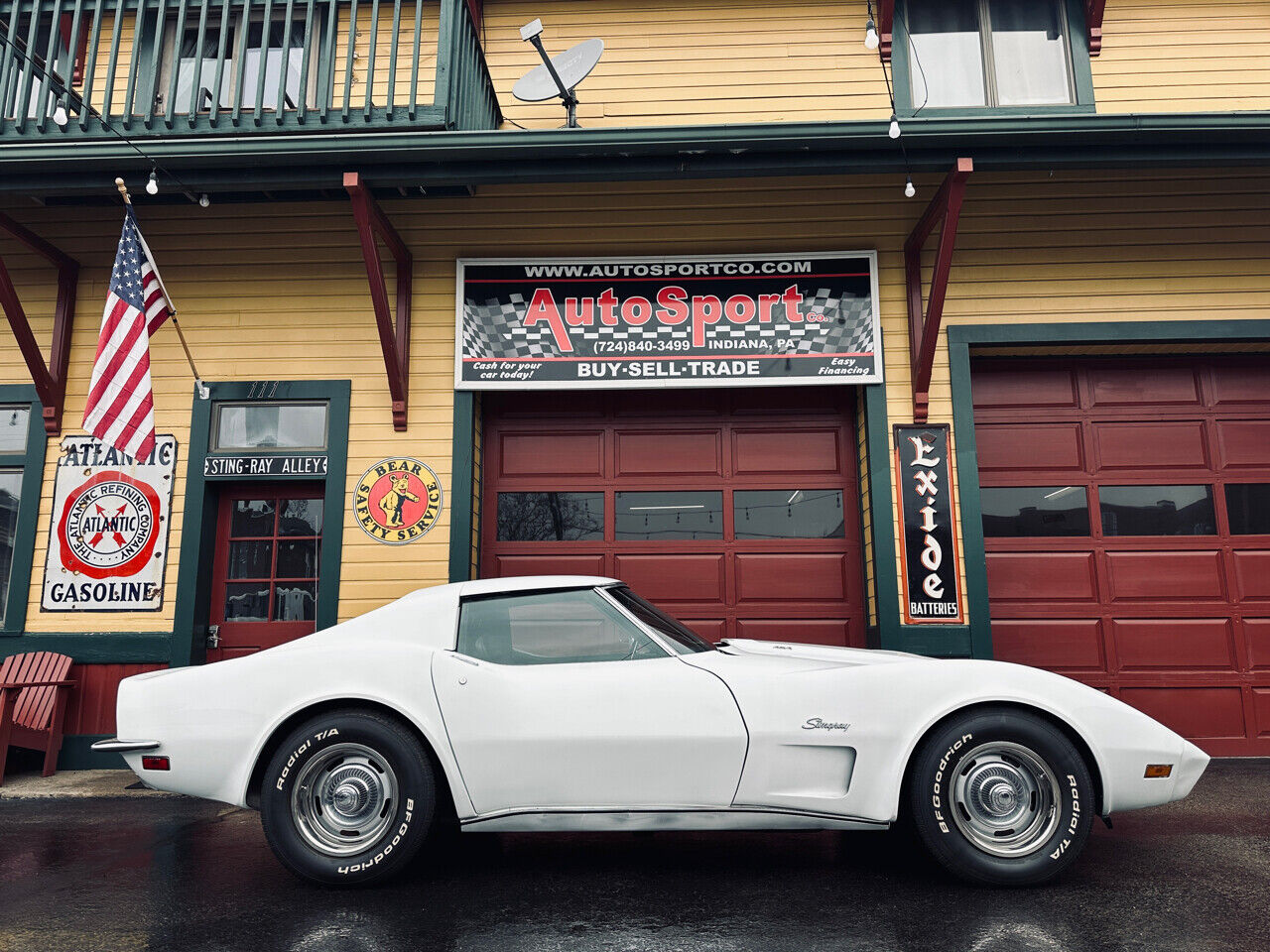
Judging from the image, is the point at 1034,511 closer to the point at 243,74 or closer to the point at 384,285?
the point at 384,285

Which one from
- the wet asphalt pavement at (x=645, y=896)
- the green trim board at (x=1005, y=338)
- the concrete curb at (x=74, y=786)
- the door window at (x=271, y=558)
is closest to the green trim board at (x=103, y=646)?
the door window at (x=271, y=558)

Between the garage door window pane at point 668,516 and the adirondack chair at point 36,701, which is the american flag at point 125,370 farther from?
the garage door window pane at point 668,516

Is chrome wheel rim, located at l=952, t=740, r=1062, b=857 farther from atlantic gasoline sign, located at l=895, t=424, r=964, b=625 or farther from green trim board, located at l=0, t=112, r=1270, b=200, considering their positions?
green trim board, located at l=0, t=112, r=1270, b=200

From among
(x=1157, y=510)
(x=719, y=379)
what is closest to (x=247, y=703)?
(x=719, y=379)

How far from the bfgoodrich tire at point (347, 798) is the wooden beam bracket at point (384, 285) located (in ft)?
12.0

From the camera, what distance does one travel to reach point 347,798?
3465mm

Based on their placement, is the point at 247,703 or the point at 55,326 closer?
the point at 247,703

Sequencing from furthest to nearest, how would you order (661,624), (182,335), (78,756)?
(182,335) → (78,756) → (661,624)

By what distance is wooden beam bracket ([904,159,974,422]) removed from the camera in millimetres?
5984

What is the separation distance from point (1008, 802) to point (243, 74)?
5.89 m

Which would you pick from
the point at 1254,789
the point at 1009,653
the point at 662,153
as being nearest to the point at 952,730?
the point at 1254,789

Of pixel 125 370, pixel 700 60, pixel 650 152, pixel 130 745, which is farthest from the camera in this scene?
pixel 700 60

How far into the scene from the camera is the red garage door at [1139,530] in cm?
657

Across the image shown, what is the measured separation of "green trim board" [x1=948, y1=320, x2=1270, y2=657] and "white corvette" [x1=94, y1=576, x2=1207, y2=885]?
3326 mm
